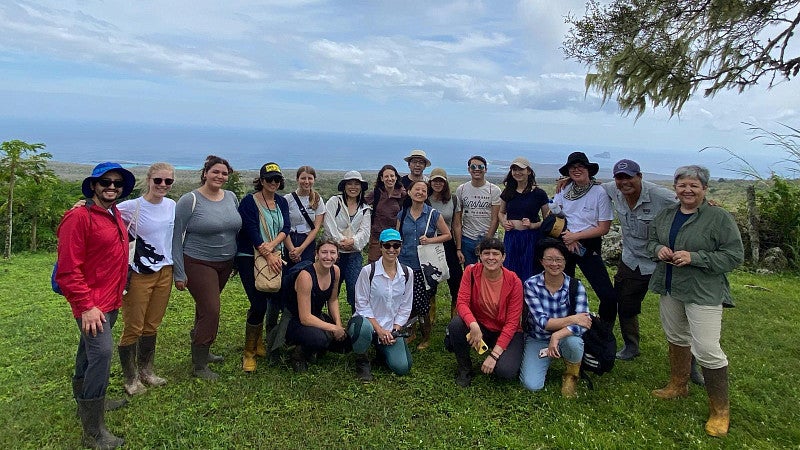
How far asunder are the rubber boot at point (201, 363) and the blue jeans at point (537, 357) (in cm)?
323

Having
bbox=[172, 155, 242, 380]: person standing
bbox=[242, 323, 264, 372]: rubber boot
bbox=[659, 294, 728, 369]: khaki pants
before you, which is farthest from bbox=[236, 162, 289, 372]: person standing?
bbox=[659, 294, 728, 369]: khaki pants

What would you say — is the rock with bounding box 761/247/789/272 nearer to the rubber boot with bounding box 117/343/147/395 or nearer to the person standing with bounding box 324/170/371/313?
the person standing with bounding box 324/170/371/313

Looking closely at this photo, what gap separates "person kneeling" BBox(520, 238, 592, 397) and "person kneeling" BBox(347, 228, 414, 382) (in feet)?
4.30

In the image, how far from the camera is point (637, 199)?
496cm

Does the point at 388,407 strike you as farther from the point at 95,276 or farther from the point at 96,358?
the point at 95,276

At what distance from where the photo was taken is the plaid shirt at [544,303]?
4.61 m

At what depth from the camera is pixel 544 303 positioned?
4.70 meters

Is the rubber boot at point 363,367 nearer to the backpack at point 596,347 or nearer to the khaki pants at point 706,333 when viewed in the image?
the backpack at point 596,347

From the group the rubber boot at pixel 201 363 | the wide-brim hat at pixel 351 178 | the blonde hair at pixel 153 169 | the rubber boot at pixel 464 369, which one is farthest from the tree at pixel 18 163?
the rubber boot at pixel 464 369

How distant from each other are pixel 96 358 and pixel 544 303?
4008 millimetres

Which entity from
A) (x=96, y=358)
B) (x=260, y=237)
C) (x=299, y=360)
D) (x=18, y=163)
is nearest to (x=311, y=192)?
(x=260, y=237)

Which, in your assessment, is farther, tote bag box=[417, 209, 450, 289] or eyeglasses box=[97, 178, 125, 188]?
tote bag box=[417, 209, 450, 289]

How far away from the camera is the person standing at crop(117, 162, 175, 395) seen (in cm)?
411

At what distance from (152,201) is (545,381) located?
170 inches
